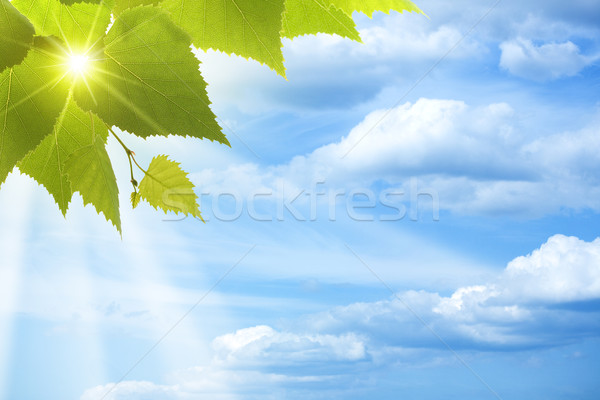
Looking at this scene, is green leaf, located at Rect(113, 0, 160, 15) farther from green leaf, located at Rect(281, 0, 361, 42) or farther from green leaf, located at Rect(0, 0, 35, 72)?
green leaf, located at Rect(281, 0, 361, 42)

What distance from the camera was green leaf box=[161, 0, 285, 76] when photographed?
0.71m

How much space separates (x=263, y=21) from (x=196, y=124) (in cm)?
17

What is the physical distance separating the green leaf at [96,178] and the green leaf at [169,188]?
12 cm

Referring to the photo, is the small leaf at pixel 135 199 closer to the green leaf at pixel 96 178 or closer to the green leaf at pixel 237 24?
the green leaf at pixel 96 178

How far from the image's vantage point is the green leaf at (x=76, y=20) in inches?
24.7

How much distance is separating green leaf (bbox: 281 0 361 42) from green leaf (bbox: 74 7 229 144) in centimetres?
27

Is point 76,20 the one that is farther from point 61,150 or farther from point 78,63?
point 61,150

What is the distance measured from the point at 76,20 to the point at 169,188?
1.17ft

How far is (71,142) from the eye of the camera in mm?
750

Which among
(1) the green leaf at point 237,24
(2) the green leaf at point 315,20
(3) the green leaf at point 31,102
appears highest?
(2) the green leaf at point 315,20

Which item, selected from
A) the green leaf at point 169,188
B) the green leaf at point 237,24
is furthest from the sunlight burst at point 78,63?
the green leaf at point 169,188

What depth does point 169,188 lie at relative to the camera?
3.07 ft

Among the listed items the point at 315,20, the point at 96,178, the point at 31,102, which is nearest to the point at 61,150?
the point at 96,178

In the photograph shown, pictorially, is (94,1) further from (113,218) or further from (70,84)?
(113,218)
